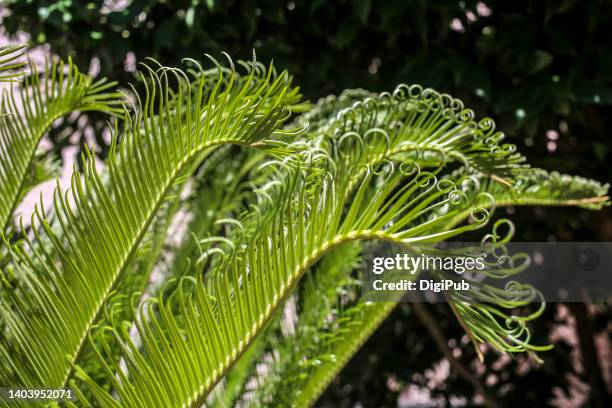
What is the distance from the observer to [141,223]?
1.36m

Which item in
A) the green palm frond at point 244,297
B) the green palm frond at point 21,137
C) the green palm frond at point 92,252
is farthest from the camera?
the green palm frond at point 21,137

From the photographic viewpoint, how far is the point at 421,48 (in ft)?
7.67

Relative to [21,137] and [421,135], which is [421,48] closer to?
[421,135]

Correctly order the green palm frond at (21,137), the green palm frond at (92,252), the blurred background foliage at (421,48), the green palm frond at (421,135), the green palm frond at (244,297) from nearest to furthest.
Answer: the green palm frond at (244,297) < the green palm frond at (92,252) < the green palm frond at (421,135) < the green palm frond at (21,137) < the blurred background foliage at (421,48)

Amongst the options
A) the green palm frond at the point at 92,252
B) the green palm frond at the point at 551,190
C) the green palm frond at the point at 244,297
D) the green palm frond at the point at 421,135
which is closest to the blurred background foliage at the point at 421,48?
the green palm frond at the point at 551,190

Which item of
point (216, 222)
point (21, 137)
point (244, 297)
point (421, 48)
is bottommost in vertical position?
point (244, 297)

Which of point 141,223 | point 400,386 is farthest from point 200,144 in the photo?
point 400,386

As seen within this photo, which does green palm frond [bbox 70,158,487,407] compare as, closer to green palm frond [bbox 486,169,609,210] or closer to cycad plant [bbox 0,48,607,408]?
cycad plant [bbox 0,48,607,408]

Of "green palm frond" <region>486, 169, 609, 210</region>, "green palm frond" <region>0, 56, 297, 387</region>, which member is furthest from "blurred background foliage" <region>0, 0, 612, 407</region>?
"green palm frond" <region>0, 56, 297, 387</region>

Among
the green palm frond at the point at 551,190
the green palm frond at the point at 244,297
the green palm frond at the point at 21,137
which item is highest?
the green palm frond at the point at 551,190

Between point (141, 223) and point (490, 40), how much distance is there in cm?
136

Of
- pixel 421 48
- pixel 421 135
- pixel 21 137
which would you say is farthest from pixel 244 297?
pixel 421 48

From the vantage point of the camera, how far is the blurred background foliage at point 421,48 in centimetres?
219

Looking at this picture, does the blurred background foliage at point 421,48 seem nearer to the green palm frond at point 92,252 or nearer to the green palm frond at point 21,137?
the green palm frond at point 21,137
